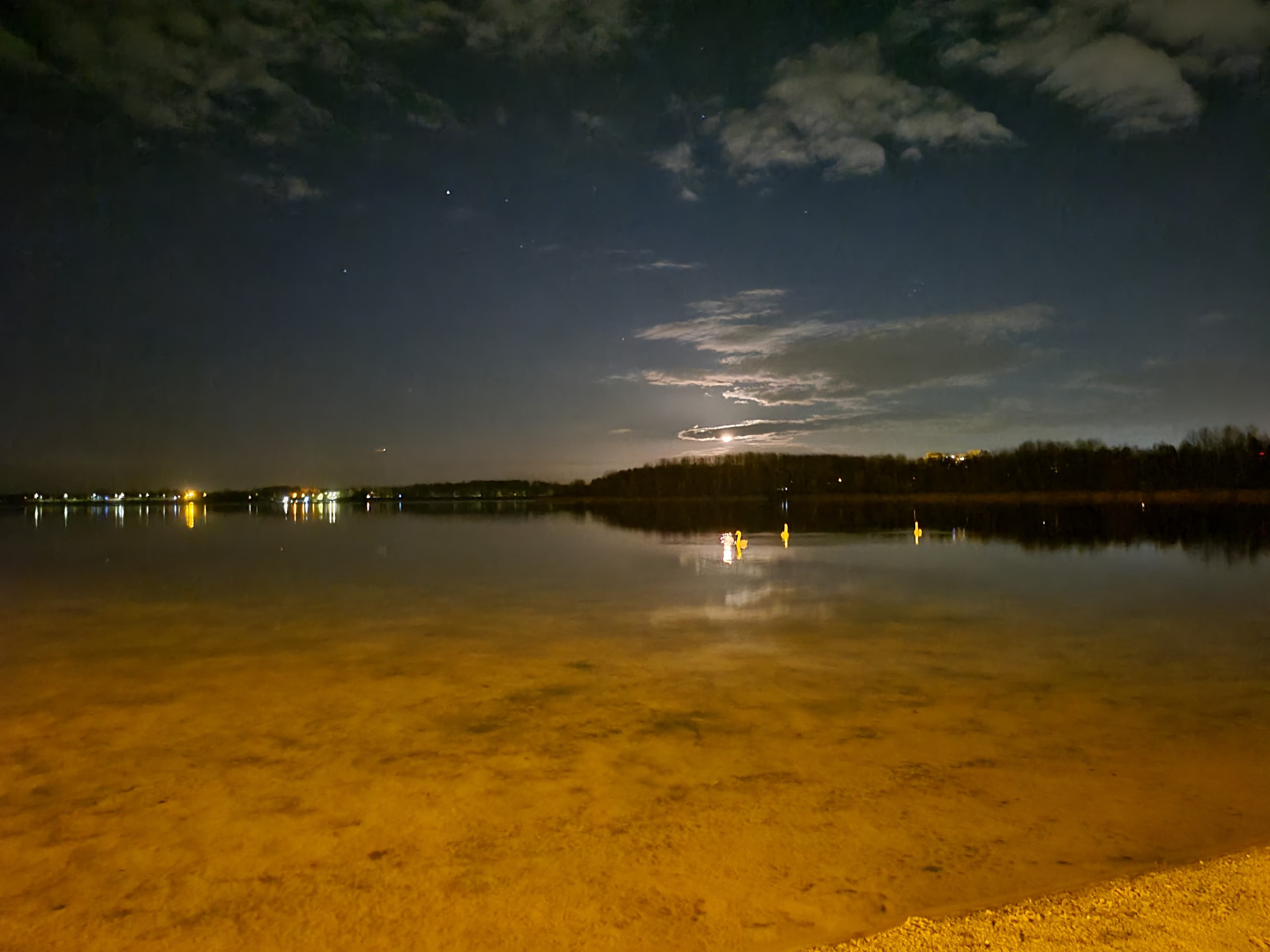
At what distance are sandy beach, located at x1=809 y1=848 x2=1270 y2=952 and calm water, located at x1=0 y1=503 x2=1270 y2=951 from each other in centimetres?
45

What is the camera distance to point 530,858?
16.7 ft

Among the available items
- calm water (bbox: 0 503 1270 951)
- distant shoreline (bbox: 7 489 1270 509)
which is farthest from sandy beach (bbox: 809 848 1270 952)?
distant shoreline (bbox: 7 489 1270 509)

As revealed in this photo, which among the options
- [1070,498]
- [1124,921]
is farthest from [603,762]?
[1070,498]

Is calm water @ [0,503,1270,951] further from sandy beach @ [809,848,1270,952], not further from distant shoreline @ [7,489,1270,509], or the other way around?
distant shoreline @ [7,489,1270,509]

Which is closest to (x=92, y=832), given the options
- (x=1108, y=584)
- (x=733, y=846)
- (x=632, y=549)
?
(x=733, y=846)

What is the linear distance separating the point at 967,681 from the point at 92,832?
27.0 ft

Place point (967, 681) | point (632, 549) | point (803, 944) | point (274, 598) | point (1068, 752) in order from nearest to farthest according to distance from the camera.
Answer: point (803, 944), point (1068, 752), point (967, 681), point (274, 598), point (632, 549)

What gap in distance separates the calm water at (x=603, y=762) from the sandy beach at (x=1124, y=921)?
17.8 inches

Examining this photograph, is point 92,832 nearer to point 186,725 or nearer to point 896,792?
point 186,725

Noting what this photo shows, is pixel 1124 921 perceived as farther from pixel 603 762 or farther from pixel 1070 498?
pixel 1070 498

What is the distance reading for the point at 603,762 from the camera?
677 cm

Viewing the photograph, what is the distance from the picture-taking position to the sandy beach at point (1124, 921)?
12.1ft

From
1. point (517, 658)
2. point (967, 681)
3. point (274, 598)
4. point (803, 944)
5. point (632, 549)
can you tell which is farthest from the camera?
point (632, 549)

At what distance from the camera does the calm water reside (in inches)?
181
